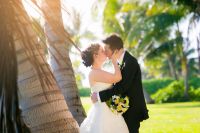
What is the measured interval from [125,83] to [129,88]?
11cm

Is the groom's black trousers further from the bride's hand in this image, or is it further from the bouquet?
the bride's hand

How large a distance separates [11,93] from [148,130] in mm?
10975

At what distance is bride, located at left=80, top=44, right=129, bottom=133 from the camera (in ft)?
21.2

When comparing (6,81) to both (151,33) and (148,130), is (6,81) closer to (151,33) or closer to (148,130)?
(148,130)

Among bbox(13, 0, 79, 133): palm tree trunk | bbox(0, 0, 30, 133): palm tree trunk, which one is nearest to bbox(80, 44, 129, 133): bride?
bbox(13, 0, 79, 133): palm tree trunk

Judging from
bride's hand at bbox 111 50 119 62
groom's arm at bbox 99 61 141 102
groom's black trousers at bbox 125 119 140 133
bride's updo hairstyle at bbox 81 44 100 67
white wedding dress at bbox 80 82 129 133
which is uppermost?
bride's updo hairstyle at bbox 81 44 100 67

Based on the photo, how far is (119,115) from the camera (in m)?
6.58

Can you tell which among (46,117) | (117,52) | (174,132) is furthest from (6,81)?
(174,132)

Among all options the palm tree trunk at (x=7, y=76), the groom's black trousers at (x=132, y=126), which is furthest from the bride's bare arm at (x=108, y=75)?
the palm tree trunk at (x=7, y=76)

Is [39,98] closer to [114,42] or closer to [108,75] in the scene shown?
[108,75]

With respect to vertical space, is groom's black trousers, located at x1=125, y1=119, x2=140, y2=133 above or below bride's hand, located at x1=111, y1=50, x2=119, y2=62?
below

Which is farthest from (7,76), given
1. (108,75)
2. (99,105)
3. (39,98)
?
(99,105)

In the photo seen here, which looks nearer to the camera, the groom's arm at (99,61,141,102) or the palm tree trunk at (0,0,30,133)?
the palm tree trunk at (0,0,30,133)

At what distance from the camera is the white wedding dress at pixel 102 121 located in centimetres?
653
